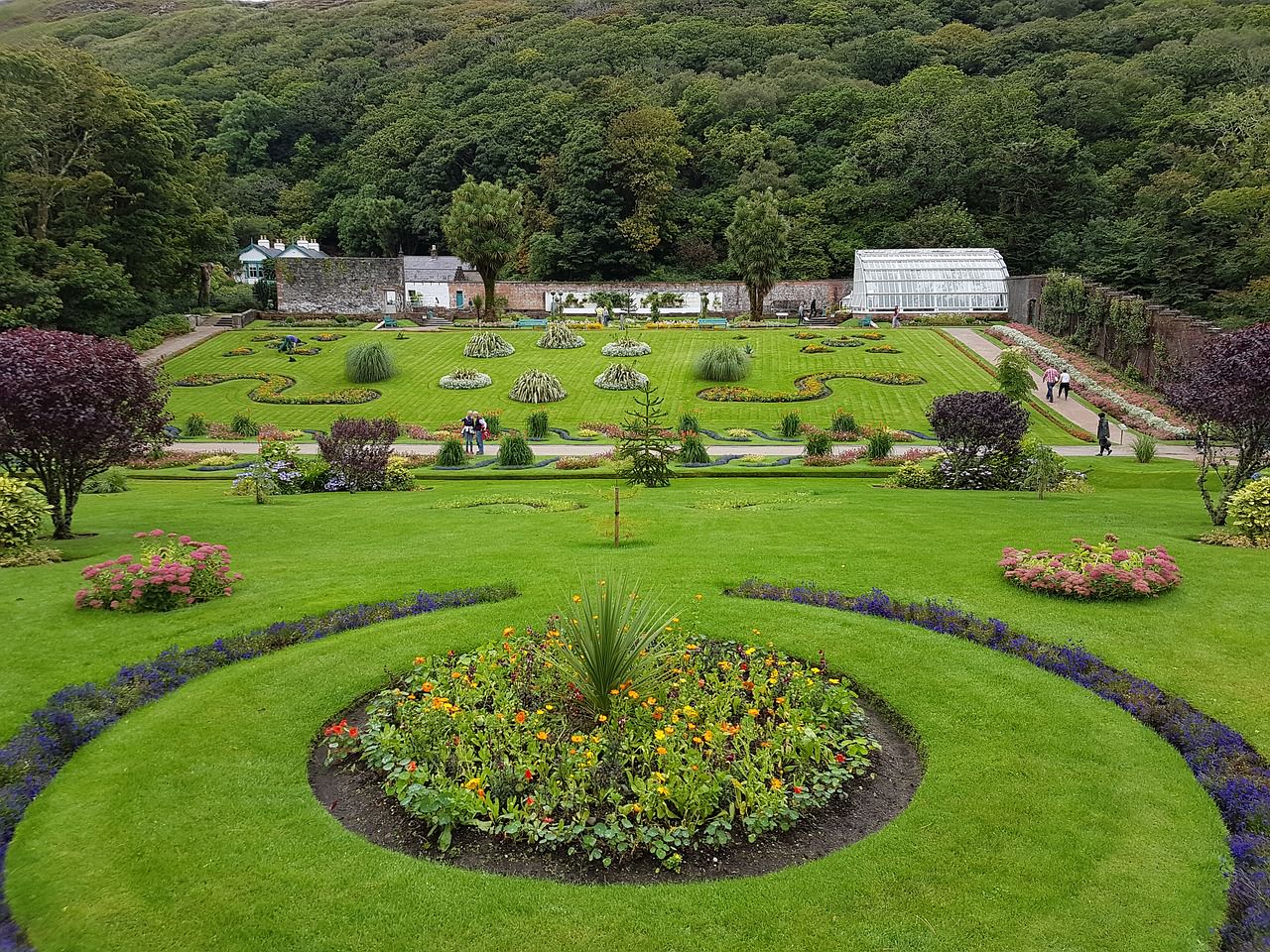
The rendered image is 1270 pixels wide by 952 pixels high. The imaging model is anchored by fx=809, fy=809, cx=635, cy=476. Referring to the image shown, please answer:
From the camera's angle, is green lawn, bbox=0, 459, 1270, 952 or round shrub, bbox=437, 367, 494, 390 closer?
green lawn, bbox=0, 459, 1270, 952

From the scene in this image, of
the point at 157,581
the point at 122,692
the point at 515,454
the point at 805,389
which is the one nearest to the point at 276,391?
the point at 515,454

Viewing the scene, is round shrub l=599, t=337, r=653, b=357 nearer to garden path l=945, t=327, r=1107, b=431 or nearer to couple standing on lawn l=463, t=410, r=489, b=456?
couple standing on lawn l=463, t=410, r=489, b=456

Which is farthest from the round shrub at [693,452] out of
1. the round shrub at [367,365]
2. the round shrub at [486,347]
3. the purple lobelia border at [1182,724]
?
the round shrub at [486,347]

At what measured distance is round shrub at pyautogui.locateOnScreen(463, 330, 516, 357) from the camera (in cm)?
4009

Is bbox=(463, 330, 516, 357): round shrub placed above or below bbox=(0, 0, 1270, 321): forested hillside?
below

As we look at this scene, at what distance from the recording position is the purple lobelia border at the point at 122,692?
592cm

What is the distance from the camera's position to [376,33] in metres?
111

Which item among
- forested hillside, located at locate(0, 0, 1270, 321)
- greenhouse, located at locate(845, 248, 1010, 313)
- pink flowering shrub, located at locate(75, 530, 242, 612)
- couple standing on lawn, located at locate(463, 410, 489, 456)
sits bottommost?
couple standing on lawn, located at locate(463, 410, 489, 456)

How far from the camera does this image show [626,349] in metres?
40.0

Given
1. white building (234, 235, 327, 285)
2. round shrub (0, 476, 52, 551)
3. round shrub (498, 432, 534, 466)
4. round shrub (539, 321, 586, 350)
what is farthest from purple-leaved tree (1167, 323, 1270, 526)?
white building (234, 235, 327, 285)

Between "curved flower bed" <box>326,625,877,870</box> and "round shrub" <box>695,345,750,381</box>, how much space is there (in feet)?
92.9

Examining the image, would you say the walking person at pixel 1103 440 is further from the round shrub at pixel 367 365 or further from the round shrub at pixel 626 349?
the round shrub at pixel 367 365

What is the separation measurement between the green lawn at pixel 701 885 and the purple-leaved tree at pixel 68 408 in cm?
127

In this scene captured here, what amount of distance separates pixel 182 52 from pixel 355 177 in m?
49.6
